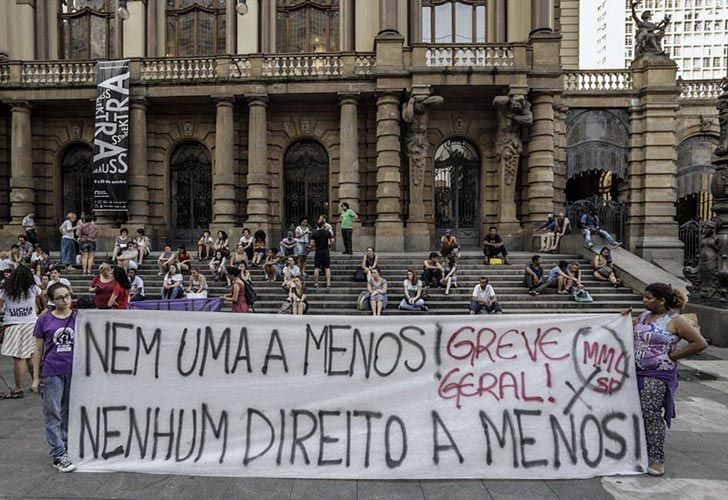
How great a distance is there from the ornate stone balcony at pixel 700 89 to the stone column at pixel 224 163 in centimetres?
2213

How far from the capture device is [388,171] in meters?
18.4

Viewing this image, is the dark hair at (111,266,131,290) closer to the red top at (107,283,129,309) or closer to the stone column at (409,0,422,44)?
the red top at (107,283,129,309)

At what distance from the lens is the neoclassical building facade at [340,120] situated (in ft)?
60.2

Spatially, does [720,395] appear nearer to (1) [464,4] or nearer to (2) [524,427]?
(2) [524,427]

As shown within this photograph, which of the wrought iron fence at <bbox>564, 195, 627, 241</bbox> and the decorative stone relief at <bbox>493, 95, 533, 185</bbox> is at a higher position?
the decorative stone relief at <bbox>493, 95, 533, 185</bbox>

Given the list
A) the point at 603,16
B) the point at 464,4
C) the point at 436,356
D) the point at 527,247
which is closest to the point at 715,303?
the point at 527,247

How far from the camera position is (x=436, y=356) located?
14.2ft

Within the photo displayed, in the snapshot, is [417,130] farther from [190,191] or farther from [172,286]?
[172,286]

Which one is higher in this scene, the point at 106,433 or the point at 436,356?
the point at 436,356

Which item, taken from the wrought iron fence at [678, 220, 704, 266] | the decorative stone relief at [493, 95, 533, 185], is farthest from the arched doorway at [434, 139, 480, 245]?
the wrought iron fence at [678, 220, 704, 266]

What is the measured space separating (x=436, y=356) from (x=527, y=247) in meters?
15.5

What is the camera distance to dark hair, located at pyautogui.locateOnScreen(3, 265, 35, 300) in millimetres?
5926

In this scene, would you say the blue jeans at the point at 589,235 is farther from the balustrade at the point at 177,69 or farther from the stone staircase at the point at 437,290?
the balustrade at the point at 177,69

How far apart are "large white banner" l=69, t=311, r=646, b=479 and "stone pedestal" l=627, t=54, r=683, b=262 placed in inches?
685
